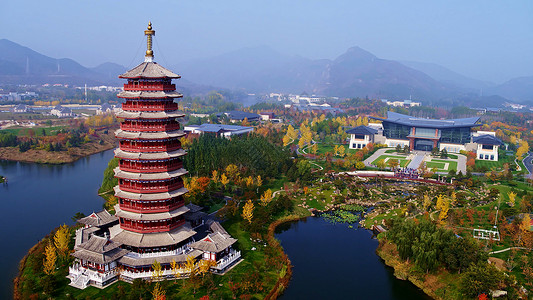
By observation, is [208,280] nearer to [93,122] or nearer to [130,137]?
[130,137]

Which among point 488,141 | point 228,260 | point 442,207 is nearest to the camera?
point 228,260

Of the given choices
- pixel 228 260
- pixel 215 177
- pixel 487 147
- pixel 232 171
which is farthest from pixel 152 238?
pixel 487 147

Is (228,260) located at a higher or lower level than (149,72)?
lower

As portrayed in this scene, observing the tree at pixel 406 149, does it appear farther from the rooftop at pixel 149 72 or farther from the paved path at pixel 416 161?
the rooftop at pixel 149 72

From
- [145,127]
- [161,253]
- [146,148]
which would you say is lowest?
[161,253]

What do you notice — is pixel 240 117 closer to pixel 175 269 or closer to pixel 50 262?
pixel 175 269

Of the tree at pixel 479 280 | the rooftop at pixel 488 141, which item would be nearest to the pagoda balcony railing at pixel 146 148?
the tree at pixel 479 280

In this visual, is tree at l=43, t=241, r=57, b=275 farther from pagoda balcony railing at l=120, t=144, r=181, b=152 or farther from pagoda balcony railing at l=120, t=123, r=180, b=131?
pagoda balcony railing at l=120, t=123, r=180, b=131

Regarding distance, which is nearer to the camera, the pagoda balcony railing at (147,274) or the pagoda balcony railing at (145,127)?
the pagoda balcony railing at (147,274)
